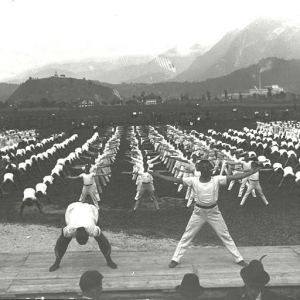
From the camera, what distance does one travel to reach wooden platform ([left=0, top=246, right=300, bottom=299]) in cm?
694

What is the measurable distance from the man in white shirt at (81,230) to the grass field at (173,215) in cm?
350

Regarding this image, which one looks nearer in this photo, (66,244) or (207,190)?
(207,190)

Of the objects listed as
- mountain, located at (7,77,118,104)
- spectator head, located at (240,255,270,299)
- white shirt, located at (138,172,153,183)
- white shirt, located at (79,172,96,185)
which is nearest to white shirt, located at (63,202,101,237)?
spectator head, located at (240,255,270,299)

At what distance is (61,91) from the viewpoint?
158625 millimetres

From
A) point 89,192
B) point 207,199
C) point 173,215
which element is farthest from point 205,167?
point 89,192

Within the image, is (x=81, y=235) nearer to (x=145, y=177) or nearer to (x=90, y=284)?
(x=90, y=284)

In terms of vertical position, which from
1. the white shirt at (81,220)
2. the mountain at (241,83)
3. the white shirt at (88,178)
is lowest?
the mountain at (241,83)

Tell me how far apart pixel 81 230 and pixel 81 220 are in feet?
0.82

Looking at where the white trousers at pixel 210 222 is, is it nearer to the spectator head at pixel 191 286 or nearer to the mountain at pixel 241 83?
the spectator head at pixel 191 286

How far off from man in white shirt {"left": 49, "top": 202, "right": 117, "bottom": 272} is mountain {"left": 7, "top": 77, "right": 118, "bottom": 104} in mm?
146445

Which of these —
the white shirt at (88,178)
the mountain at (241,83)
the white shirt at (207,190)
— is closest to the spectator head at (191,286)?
the white shirt at (207,190)

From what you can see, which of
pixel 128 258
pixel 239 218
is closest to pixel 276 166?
pixel 239 218

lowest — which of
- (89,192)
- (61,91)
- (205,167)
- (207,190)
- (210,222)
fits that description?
(61,91)

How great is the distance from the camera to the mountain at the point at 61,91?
15462 centimetres
